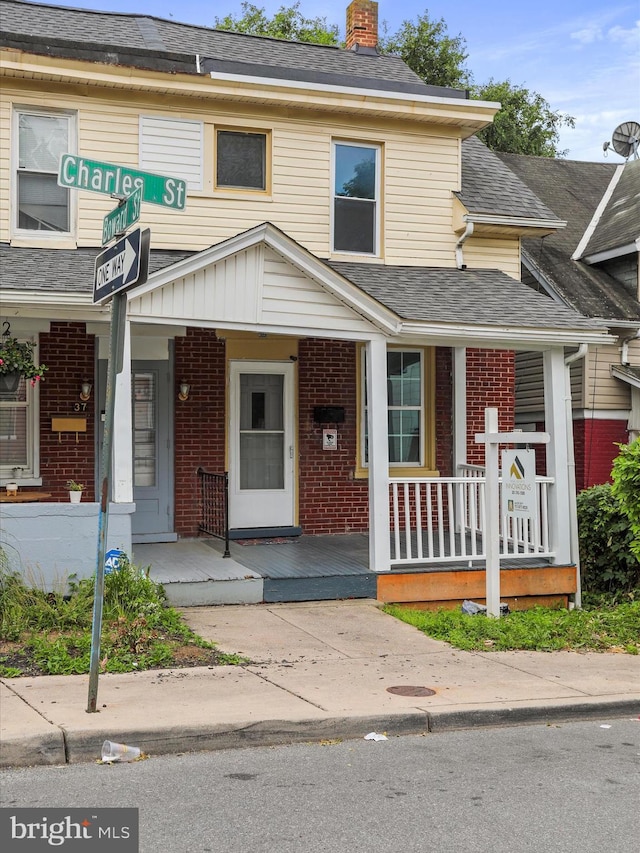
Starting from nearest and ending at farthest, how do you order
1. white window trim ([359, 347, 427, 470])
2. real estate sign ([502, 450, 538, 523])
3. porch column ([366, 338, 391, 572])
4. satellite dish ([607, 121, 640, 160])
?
real estate sign ([502, 450, 538, 523]) < porch column ([366, 338, 391, 572]) < white window trim ([359, 347, 427, 470]) < satellite dish ([607, 121, 640, 160])

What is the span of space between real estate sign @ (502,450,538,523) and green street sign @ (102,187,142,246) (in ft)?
17.2

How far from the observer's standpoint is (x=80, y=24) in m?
13.1

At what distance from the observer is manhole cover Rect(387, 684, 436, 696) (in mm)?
6832

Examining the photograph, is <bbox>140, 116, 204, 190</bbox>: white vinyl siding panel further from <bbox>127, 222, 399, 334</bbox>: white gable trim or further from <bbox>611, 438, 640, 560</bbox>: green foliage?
<bbox>611, 438, 640, 560</bbox>: green foliage

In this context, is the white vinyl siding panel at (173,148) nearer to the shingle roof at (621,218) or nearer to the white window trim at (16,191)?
the white window trim at (16,191)

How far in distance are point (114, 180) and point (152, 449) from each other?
6.32m

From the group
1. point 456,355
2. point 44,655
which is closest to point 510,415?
point 456,355

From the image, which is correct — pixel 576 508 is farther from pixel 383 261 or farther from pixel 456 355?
pixel 383 261

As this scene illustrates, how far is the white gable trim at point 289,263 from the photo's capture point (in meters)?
9.29

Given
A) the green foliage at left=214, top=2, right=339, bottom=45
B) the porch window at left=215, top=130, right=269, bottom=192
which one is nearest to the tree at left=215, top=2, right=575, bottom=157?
the green foliage at left=214, top=2, right=339, bottom=45

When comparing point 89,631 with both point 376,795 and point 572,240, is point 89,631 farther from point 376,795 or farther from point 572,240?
point 572,240

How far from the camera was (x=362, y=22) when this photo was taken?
15.1 m

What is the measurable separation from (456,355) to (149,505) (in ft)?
15.1

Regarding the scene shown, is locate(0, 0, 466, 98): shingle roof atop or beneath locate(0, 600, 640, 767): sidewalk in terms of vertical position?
atop
